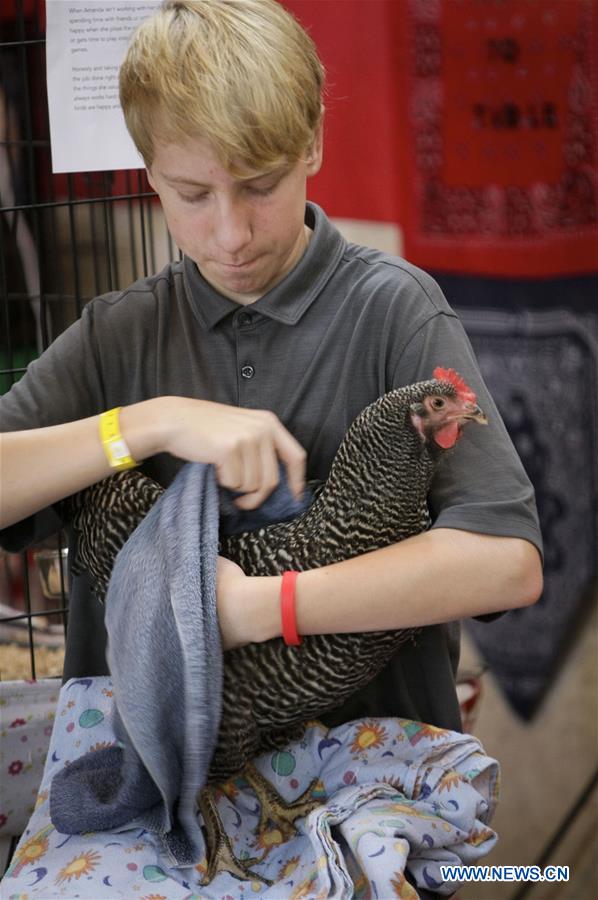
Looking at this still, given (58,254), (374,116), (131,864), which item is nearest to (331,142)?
(374,116)

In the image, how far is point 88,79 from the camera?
1.29 metres

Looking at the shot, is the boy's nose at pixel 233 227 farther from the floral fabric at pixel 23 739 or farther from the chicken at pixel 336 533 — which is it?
the floral fabric at pixel 23 739

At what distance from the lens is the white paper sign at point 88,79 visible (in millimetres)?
1268

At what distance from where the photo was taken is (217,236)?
101 cm

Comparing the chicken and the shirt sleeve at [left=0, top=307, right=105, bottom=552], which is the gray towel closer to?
the chicken

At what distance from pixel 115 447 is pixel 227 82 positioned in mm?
363

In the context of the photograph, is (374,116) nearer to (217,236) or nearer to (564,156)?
(564,156)

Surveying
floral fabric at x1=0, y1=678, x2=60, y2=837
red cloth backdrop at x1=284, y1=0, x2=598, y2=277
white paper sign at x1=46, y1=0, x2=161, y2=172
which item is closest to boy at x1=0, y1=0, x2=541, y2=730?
white paper sign at x1=46, y1=0, x2=161, y2=172

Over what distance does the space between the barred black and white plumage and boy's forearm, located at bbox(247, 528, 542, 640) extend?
29 millimetres

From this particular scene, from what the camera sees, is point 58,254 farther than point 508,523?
Yes

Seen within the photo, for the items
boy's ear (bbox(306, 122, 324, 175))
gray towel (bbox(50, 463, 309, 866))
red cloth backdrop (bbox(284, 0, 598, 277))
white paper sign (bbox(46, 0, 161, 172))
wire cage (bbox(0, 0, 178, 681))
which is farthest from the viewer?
red cloth backdrop (bbox(284, 0, 598, 277))

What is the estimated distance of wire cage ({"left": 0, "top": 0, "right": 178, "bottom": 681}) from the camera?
1.43 m

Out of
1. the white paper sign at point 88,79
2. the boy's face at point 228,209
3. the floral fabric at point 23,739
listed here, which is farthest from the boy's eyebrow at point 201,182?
the floral fabric at point 23,739

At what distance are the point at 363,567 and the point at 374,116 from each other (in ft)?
3.70
